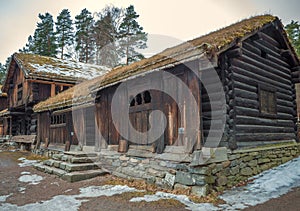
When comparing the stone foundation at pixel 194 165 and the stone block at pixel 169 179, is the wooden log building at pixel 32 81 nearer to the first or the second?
the stone foundation at pixel 194 165

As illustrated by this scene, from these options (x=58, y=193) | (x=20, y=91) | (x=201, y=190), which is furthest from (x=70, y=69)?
(x=201, y=190)

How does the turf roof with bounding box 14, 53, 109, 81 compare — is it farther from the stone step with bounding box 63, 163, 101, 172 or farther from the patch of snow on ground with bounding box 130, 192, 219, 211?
the patch of snow on ground with bounding box 130, 192, 219, 211

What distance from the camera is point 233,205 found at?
5484 millimetres

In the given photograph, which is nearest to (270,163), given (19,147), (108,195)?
(108,195)

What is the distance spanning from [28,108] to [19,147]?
420cm

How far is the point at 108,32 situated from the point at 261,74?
2013 centimetres

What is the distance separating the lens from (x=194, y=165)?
6156 millimetres

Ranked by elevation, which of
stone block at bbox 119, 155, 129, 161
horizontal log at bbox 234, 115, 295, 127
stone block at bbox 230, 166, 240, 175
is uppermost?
horizontal log at bbox 234, 115, 295, 127

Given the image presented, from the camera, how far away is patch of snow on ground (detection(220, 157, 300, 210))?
5738 mm

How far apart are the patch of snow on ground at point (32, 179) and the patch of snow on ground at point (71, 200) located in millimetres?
2217

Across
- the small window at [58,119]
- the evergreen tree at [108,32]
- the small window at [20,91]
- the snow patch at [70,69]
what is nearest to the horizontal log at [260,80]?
the small window at [58,119]

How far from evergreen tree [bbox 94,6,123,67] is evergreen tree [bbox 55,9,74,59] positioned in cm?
716

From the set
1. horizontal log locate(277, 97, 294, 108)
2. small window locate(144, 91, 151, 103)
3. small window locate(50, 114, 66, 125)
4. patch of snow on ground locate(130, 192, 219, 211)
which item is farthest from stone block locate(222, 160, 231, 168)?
small window locate(50, 114, 66, 125)

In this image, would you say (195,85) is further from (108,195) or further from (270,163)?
(270,163)
